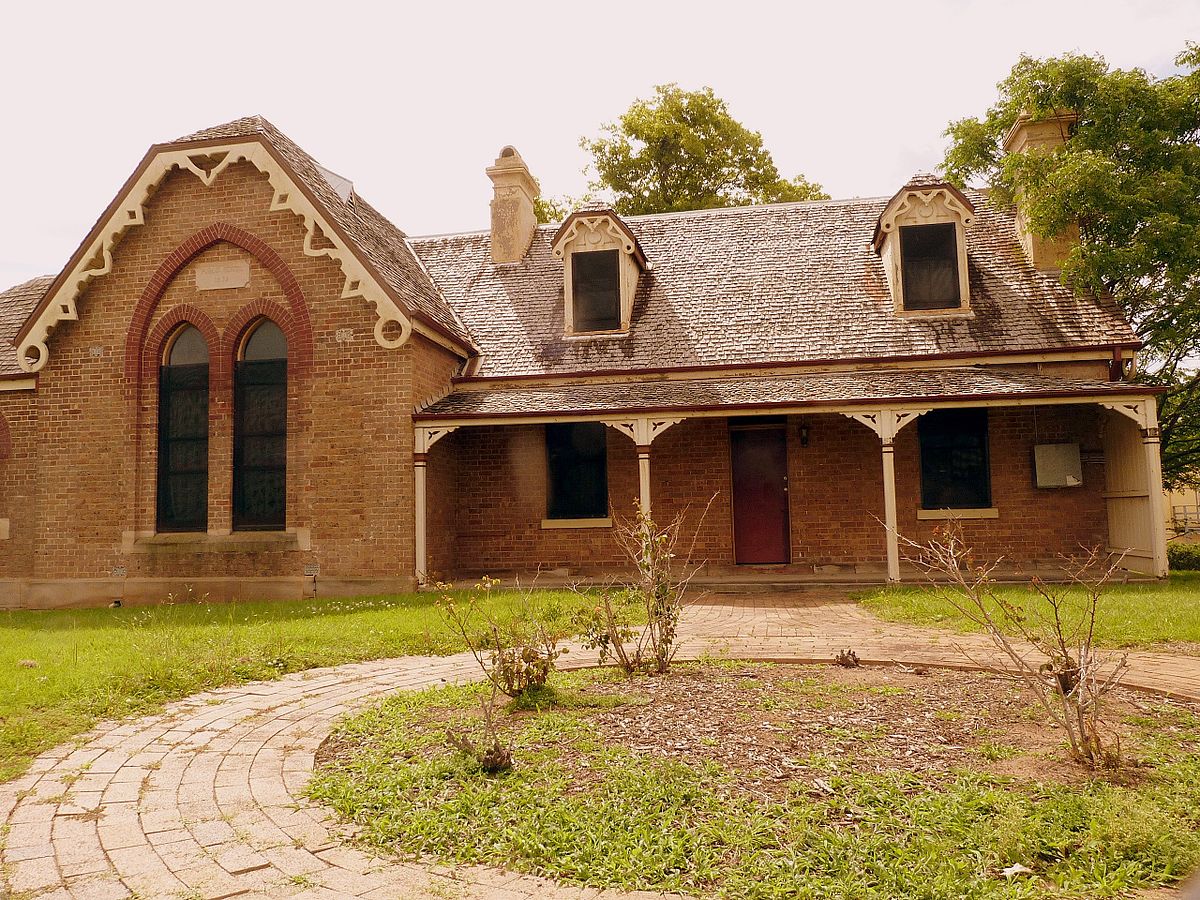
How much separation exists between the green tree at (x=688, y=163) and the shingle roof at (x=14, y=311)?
55.6ft

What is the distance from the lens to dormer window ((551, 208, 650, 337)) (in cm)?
1566

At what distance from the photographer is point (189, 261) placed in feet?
46.9

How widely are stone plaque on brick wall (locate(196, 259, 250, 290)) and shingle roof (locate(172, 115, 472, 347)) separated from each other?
191 cm

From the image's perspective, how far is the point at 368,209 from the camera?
17953 mm

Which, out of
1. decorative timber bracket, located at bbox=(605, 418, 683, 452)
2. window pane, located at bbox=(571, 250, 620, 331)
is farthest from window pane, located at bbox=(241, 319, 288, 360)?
decorative timber bracket, located at bbox=(605, 418, 683, 452)

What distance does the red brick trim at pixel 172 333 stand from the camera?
13969 millimetres

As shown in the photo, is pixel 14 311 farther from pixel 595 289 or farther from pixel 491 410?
pixel 595 289

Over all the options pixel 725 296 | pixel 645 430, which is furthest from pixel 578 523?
pixel 725 296

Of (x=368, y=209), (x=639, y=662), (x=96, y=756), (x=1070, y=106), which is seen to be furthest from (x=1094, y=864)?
(x=368, y=209)

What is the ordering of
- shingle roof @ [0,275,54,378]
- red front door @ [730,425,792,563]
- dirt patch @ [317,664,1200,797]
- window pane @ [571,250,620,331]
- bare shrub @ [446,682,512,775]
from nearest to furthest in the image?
dirt patch @ [317,664,1200,797], bare shrub @ [446,682,512,775], red front door @ [730,425,792,563], shingle roof @ [0,275,54,378], window pane @ [571,250,620,331]

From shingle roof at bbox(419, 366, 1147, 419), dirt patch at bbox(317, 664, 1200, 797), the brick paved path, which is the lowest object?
the brick paved path

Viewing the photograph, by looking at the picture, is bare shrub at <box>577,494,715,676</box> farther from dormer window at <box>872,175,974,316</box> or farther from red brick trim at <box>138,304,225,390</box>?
red brick trim at <box>138,304,225,390</box>

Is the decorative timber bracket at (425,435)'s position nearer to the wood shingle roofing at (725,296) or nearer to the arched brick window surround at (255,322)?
the wood shingle roofing at (725,296)

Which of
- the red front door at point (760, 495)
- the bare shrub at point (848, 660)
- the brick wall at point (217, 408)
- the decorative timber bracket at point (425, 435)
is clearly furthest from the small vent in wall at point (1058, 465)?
the brick wall at point (217, 408)
